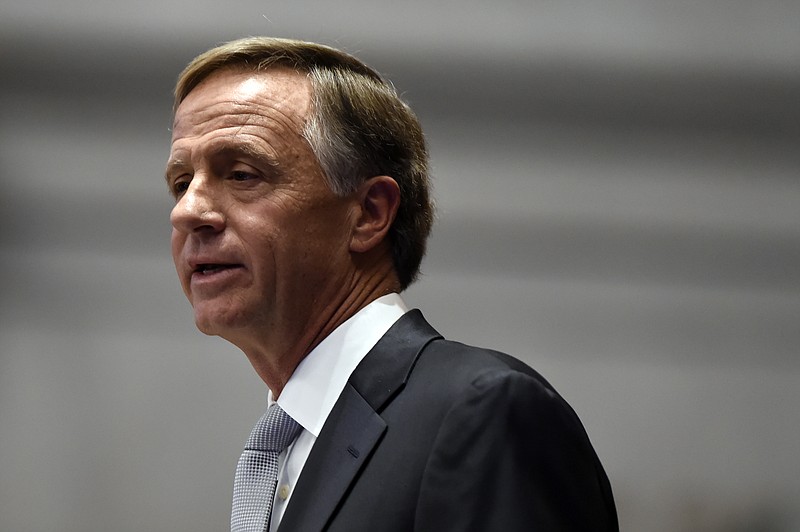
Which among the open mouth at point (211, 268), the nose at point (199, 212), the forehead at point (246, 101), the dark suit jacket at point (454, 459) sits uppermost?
the forehead at point (246, 101)

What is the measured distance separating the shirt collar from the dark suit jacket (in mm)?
65

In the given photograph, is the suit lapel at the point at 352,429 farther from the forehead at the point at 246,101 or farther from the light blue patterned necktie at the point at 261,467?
the forehead at the point at 246,101

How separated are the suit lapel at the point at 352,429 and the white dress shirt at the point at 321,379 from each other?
36 millimetres

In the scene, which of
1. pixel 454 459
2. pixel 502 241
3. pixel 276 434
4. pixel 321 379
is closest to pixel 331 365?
pixel 321 379

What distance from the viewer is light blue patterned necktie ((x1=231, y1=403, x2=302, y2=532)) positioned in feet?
4.77

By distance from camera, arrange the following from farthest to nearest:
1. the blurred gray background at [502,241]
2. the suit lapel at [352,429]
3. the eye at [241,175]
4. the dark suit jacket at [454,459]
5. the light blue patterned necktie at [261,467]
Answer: the blurred gray background at [502,241], the eye at [241,175], the light blue patterned necktie at [261,467], the suit lapel at [352,429], the dark suit jacket at [454,459]

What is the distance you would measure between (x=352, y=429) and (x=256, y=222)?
14.0 inches

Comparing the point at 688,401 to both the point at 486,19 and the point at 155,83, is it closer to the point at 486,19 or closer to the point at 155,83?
the point at 486,19

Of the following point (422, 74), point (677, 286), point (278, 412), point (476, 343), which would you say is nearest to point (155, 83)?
point (422, 74)

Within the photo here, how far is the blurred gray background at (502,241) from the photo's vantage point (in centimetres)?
316

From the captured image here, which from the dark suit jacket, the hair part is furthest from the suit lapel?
the hair part

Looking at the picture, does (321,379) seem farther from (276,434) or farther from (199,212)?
(199,212)

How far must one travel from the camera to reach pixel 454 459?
3.93ft

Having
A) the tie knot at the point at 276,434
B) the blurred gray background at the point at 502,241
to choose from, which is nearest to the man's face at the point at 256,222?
the tie knot at the point at 276,434
